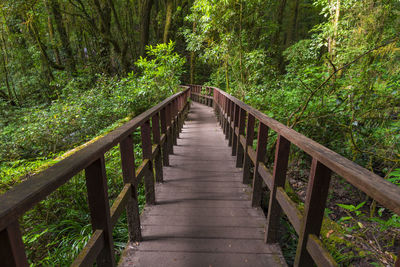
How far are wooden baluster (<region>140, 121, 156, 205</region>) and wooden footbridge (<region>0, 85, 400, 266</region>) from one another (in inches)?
0.5

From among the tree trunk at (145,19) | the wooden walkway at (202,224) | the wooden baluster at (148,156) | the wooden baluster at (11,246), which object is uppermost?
the tree trunk at (145,19)

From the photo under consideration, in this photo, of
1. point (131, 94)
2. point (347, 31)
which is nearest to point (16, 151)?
point (131, 94)

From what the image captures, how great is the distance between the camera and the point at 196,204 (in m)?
3.09

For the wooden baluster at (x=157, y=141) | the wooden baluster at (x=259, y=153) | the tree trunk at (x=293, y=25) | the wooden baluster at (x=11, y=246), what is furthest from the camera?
the tree trunk at (x=293, y=25)

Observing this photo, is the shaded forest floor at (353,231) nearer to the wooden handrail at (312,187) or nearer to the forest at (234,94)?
the forest at (234,94)

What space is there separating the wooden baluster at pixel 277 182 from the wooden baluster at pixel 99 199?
1.40 m

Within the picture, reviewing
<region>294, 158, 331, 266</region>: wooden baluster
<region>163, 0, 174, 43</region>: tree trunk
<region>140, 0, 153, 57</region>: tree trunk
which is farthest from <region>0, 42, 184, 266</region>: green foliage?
<region>163, 0, 174, 43</region>: tree trunk

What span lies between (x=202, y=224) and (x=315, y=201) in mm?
1518

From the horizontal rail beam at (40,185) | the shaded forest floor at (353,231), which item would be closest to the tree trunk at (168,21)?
the shaded forest floor at (353,231)

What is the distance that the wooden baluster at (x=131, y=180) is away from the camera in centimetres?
206

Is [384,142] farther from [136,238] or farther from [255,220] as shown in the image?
[136,238]

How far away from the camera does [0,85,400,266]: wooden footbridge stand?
0.95 m

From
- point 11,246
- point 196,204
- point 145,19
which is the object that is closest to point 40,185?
point 11,246

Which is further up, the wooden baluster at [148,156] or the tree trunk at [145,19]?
the tree trunk at [145,19]
